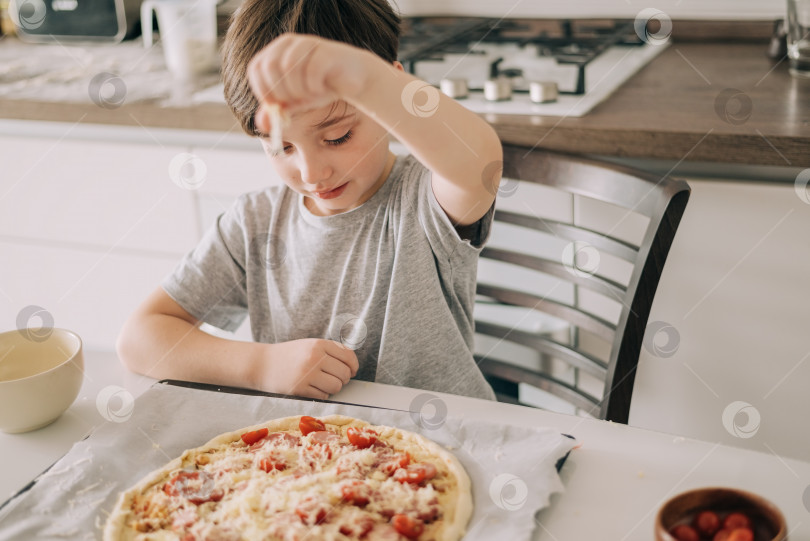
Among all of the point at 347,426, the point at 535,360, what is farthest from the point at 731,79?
the point at 347,426

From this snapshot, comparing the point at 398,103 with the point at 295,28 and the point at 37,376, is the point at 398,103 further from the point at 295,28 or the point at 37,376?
the point at 37,376

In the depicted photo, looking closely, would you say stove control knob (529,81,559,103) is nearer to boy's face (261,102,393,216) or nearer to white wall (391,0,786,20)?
boy's face (261,102,393,216)

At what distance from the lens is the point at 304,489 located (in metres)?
0.67

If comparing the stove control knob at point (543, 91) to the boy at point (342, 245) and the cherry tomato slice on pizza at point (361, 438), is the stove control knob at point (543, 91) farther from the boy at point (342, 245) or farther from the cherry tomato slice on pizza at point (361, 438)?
the cherry tomato slice on pizza at point (361, 438)

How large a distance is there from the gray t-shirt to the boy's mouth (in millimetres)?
83

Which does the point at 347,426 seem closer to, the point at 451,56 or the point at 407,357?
the point at 407,357

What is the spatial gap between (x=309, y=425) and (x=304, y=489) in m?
0.08

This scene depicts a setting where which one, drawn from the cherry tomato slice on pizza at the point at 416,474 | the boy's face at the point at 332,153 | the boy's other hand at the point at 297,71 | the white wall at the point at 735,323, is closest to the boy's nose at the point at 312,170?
the boy's face at the point at 332,153

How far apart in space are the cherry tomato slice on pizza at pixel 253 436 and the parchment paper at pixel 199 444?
0.09ft

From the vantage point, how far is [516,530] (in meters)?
0.61

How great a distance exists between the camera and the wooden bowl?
1.66ft

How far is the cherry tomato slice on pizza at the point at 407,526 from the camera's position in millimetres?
619

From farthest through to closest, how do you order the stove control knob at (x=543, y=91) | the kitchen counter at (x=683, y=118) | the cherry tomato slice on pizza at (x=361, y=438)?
the stove control knob at (x=543, y=91) → the kitchen counter at (x=683, y=118) → the cherry tomato slice on pizza at (x=361, y=438)

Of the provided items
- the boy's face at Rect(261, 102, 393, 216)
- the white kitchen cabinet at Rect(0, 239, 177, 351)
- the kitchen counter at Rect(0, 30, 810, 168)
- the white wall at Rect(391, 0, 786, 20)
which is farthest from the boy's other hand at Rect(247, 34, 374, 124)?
the white wall at Rect(391, 0, 786, 20)
